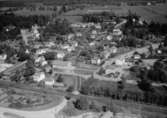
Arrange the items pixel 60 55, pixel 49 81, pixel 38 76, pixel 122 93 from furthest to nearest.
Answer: pixel 60 55 < pixel 38 76 < pixel 49 81 < pixel 122 93

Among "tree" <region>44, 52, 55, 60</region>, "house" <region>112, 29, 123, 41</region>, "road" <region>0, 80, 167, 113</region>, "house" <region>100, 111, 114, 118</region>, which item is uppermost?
"house" <region>112, 29, 123, 41</region>

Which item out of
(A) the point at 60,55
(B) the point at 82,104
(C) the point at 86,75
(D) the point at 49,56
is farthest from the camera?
(A) the point at 60,55

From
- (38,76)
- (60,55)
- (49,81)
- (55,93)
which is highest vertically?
(60,55)

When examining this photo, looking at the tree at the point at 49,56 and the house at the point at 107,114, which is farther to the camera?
the tree at the point at 49,56

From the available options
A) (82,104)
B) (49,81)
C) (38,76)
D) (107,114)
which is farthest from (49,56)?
(107,114)

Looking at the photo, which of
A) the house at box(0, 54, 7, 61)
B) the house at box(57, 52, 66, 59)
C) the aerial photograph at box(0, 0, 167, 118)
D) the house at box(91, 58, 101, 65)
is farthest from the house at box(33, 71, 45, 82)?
the house at box(0, 54, 7, 61)

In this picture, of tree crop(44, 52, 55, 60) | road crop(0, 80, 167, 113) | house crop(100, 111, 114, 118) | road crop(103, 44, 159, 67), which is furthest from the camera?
tree crop(44, 52, 55, 60)

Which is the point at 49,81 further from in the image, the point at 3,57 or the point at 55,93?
the point at 3,57

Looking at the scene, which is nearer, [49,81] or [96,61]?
[49,81]

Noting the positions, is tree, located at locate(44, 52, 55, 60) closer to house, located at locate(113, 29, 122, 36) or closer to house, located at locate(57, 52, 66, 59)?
house, located at locate(57, 52, 66, 59)

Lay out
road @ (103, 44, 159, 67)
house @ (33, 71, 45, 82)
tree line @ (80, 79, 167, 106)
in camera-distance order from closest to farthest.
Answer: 1. tree line @ (80, 79, 167, 106)
2. house @ (33, 71, 45, 82)
3. road @ (103, 44, 159, 67)

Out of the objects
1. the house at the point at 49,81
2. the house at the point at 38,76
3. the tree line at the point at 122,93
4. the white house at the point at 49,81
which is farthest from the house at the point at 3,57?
the tree line at the point at 122,93

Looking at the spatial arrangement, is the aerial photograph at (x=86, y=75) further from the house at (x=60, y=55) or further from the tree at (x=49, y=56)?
the tree at (x=49, y=56)
